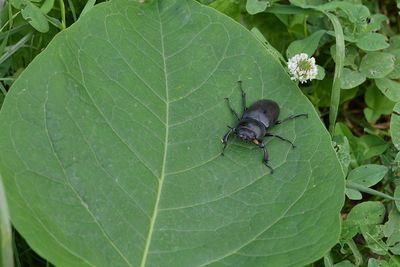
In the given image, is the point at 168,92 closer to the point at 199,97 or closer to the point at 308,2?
the point at 199,97

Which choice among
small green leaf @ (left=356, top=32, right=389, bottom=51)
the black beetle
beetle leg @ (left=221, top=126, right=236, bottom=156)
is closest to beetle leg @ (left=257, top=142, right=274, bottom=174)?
the black beetle

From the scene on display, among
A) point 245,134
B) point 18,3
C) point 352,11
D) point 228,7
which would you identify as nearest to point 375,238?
point 245,134

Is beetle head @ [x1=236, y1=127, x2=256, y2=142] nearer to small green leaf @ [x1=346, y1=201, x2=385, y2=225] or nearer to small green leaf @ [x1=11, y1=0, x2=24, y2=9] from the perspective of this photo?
small green leaf @ [x1=346, y1=201, x2=385, y2=225]

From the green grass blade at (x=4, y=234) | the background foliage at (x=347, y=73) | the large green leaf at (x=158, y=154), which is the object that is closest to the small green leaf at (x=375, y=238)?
the background foliage at (x=347, y=73)

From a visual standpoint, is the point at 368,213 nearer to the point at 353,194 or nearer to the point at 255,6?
the point at 353,194

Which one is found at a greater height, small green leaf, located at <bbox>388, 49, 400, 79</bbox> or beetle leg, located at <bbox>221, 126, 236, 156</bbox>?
beetle leg, located at <bbox>221, 126, 236, 156</bbox>

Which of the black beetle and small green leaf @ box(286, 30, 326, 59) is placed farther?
small green leaf @ box(286, 30, 326, 59)

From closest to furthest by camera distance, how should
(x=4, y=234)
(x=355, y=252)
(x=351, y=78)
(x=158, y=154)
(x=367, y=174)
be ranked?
(x=4, y=234) → (x=158, y=154) → (x=355, y=252) → (x=367, y=174) → (x=351, y=78)
